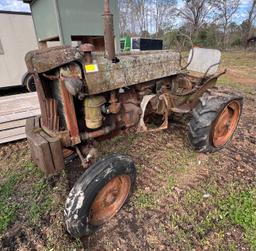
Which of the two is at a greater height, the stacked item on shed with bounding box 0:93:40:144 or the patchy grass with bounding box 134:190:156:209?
the stacked item on shed with bounding box 0:93:40:144

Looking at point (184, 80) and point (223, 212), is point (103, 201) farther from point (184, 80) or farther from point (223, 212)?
point (184, 80)

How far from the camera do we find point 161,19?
24688 millimetres

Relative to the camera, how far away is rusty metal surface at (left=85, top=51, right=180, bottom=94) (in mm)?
1887

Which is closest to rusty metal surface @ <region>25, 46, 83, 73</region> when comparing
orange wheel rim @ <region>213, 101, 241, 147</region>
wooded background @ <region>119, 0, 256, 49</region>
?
orange wheel rim @ <region>213, 101, 241, 147</region>

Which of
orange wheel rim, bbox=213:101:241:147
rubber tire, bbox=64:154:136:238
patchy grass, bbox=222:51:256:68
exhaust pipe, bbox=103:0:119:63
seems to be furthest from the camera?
patchy grass, bbox=222:51:256:68

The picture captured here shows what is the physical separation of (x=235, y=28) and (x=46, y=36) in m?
26.4

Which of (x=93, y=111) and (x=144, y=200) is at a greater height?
(x=93, y=111)

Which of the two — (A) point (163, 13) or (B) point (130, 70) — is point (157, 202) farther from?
(A) point (163, 13)

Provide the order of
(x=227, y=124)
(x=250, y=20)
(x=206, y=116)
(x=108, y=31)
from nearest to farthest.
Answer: (x=108, y=31)
(x=206, y=116)
(x=227, y=124)
(x=250, y=20)

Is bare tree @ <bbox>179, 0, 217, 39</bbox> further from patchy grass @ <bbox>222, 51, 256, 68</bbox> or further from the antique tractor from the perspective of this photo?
the antique tractor

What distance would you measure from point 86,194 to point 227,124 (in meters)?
2.32

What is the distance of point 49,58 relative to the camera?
166 centimetres

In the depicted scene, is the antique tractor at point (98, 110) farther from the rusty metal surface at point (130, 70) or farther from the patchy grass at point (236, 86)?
the patchy grass at point (236, 86)

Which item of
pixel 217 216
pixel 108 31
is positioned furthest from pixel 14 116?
pixel 217 216
